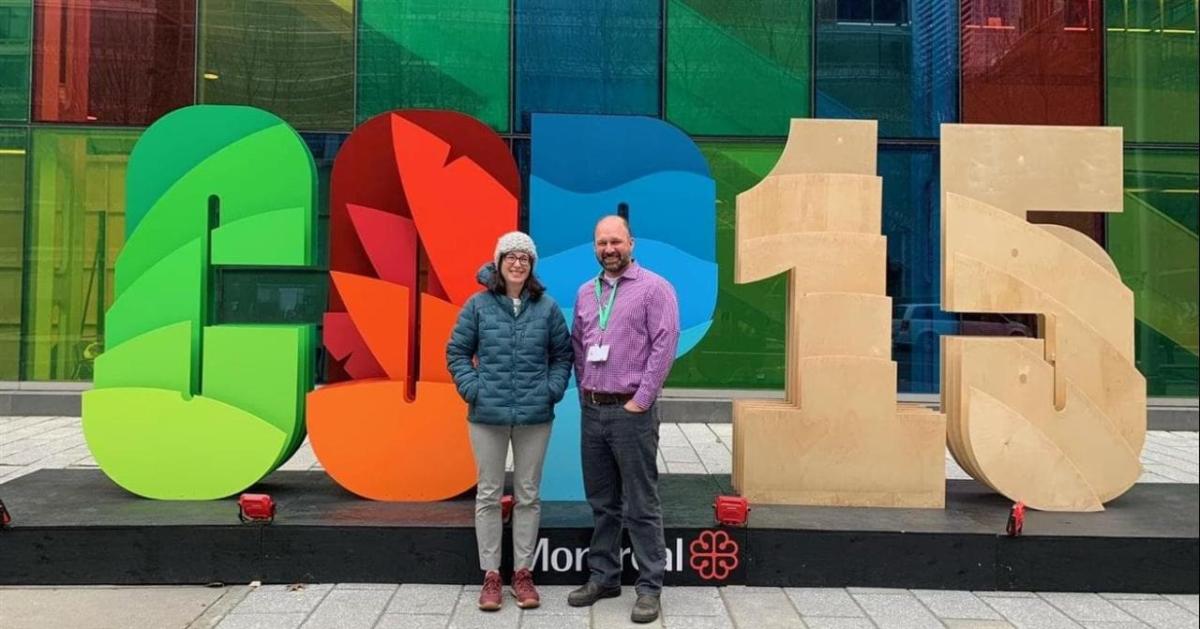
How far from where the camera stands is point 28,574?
4871 millimetres

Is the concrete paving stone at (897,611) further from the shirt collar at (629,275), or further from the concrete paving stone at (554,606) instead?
the shirt collar at (629,275)

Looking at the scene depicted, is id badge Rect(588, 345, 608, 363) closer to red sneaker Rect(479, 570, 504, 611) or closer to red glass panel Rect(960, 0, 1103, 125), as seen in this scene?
red sneaker Rect(479, 570, 504, 611)

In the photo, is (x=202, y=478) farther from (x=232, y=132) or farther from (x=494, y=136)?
(x=494, y=136)

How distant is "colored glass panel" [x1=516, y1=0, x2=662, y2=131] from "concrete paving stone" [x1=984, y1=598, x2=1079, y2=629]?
27.1 ft

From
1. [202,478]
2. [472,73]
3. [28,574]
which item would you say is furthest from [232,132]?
[472,73]

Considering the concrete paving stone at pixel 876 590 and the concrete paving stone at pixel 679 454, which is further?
the concrete paving stone at pixel 679 454

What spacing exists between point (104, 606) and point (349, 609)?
1.29 m

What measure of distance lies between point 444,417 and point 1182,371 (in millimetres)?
10823

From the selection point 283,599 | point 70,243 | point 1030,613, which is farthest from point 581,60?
Result: point 1030,613

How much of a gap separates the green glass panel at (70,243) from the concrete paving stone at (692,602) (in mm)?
9868

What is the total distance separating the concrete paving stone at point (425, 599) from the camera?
179 inches

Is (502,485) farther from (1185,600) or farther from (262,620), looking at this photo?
(1185,600)

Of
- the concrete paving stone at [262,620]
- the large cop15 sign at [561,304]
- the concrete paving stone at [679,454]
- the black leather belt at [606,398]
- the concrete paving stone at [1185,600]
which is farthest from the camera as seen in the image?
the concrete paving stone at [679,454]

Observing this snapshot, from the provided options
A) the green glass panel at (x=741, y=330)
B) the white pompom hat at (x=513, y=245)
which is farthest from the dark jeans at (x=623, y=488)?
the green glass panel at (x=741, y=330)
